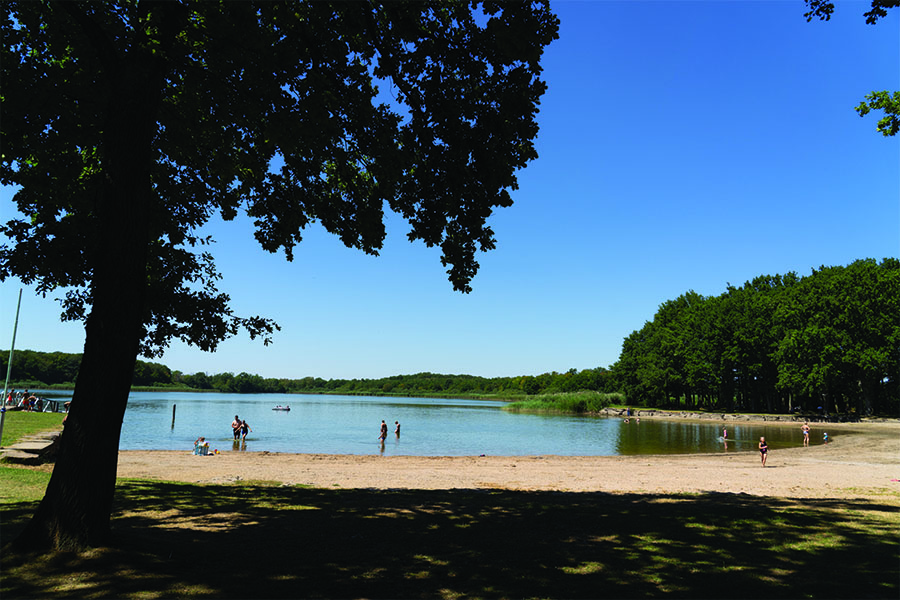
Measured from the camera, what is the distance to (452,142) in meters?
8.59

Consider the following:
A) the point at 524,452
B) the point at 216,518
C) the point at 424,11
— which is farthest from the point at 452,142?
the point at 524,452

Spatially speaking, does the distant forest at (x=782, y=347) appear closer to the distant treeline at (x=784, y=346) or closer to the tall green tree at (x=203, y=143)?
the distant treeline at (x=784, y=346)

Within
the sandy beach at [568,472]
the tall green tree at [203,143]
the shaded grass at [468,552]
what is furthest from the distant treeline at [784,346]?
the tall green tree at [203,143]

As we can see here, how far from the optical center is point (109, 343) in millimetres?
6430

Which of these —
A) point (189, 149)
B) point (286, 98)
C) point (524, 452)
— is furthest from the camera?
point (524, 452)

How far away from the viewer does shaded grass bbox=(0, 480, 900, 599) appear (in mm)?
5406

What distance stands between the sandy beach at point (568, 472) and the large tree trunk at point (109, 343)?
31.3 ft

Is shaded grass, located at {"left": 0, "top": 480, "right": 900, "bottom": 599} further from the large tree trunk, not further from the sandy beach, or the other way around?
the sandy beach

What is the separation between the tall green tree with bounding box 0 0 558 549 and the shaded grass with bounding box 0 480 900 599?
1258 millimetres

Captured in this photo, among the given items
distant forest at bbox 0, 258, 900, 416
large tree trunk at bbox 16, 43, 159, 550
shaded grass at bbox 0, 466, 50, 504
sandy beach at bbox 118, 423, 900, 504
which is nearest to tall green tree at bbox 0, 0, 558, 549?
large tree trunk at bbox 16, 43, 159, 550

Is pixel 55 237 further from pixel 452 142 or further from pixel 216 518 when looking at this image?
pixel 452 142

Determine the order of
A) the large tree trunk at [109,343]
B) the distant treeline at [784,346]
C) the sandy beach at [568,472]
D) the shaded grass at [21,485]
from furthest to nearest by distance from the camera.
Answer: the distant treeline at [784,346]
the sandy beach at [568,472]
the shaded grass at [21,485]
the large tree trunk at [109,343]

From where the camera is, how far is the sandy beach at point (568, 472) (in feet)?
52.1

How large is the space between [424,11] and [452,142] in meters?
2.45
